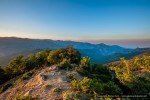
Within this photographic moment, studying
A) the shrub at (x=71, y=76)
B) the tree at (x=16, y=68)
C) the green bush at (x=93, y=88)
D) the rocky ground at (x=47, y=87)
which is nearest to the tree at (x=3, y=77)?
the tree at (x=16, y=68)

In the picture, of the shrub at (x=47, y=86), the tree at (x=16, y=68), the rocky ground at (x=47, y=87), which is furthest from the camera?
the tree at (x=16, y=68)

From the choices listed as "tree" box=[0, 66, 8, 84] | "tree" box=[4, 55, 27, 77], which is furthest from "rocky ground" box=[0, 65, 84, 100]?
"tree" box=[0, 66, 8, 84]

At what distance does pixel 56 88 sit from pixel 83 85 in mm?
5046

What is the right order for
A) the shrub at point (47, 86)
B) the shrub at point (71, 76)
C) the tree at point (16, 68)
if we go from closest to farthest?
the shrub at point (47, 86), the shrub at point (71, 76), the tree at point (16, 68)

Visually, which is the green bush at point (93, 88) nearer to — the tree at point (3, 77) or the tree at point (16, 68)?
the tree at point (16, 68)

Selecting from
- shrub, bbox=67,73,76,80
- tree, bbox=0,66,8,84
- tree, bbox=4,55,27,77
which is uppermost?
shrub, bbox=67,73,76,80

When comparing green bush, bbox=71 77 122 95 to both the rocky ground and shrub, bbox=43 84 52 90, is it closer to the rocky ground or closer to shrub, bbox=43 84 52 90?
the rocky ground

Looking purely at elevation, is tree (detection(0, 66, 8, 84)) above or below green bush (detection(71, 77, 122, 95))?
below

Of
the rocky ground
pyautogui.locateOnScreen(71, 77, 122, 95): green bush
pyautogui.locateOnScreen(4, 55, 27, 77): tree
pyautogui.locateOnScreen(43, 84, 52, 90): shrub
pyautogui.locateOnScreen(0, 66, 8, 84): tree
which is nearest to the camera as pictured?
pyautogui.locateOnScreen(71, 77, 122, 95): green bush

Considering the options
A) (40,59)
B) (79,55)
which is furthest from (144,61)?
(40,59)

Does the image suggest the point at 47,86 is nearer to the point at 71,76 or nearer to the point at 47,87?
the point at 47,87

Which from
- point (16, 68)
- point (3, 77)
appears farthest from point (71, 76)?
point (3, 77)

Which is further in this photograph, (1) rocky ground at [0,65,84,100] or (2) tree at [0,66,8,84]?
(2) tree at [0,66,8,84]

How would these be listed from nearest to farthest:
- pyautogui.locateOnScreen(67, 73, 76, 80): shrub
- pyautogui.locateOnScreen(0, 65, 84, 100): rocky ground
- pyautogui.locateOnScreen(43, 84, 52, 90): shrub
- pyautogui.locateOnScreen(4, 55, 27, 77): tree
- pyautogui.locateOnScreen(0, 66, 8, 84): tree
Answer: pyautogui.locateOnScreen(0, 65, 84, 100): rocky ground < pyautogui.locateOnScreen(43, 84, 52, 90): shrub < pyautogui.locateOnScreen(67, 73, 76, 80): shrub < pyautogui.locateOnScreen(4, 55, 27, 77): tree < pyautogui.locateOnScreen(0, 66, 8, 84): tree
